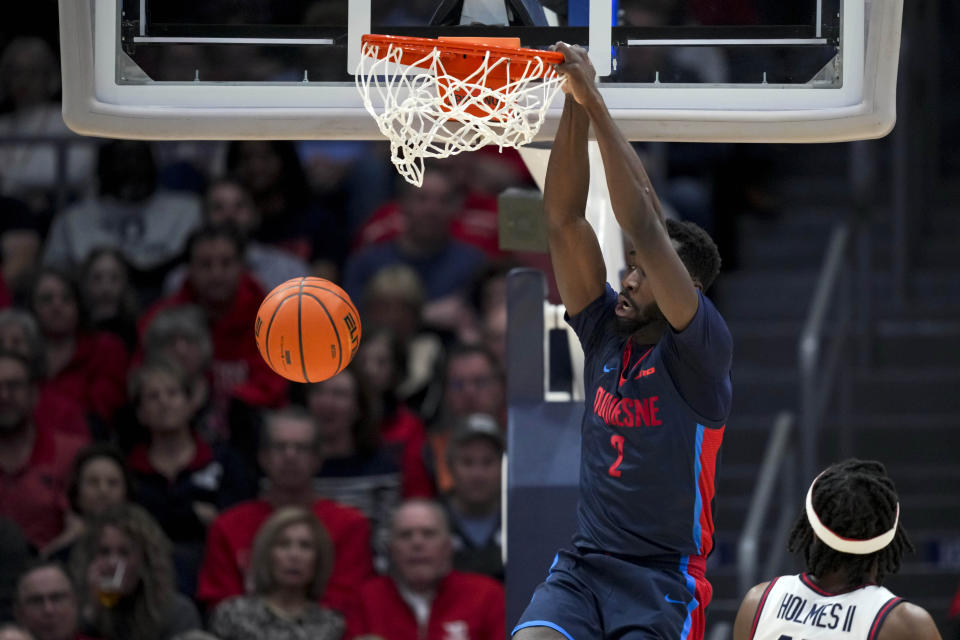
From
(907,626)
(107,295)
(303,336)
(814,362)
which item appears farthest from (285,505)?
(907,626)

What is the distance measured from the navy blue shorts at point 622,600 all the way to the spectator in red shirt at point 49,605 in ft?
9.77

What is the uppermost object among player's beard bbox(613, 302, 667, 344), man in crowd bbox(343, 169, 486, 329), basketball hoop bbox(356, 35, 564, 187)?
basketball hoop bbox(356, 35, 564, 187)

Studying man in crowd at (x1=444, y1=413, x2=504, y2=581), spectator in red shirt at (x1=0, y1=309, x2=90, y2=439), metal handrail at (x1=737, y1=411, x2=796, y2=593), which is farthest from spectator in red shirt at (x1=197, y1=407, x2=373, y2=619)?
metal handrail at (x1=737, y1=411, x2=796, y2=593)

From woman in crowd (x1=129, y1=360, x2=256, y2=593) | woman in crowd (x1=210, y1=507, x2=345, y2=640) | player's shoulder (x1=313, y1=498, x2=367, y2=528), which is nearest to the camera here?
woman in crowd (x1=210, y1=507, x2=345, y2=640)

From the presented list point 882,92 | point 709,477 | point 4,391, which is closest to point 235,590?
point 4,391

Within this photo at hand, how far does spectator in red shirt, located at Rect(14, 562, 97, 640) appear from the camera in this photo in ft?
20.9

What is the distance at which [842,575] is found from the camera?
3.95 m

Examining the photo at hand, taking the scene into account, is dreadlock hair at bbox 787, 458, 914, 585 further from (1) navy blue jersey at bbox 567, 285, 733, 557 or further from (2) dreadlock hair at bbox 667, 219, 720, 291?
(2) dreadlock hair at bbox 667, 219, 720, 291

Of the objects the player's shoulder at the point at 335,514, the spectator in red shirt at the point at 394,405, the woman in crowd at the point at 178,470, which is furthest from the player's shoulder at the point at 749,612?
the woman in crowd at the point at 178,470

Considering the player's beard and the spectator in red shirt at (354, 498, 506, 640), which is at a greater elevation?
the player's beard

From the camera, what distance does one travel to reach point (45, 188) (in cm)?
917

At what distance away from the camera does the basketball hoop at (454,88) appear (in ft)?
13.6

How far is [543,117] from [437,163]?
4.84 meters

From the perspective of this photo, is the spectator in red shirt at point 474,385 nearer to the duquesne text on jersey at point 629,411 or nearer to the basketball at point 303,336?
the basketball at point 303,336
